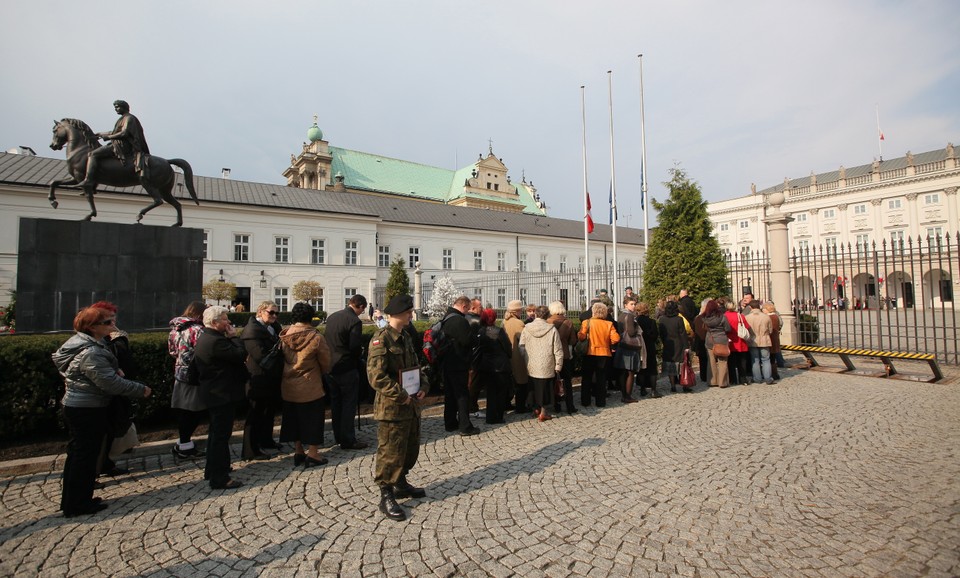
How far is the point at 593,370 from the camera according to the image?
775 centimetres

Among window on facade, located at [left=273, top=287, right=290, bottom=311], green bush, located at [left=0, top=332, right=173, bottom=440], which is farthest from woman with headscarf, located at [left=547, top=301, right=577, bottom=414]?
window on facade, located at [left=273, top=287, right=290, bottom=311]

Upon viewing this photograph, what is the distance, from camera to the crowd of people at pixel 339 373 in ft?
12.4

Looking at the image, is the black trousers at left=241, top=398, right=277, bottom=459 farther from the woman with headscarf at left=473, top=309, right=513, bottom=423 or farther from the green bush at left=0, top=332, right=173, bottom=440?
the woman with headscarf at left=473, top=309, right=513, bottom=423

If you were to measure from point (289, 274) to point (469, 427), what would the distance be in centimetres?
2986

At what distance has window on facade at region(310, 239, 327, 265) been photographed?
111 feet

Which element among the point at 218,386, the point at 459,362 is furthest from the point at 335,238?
the point at 218,386

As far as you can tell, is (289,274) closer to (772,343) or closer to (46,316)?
(46,316)

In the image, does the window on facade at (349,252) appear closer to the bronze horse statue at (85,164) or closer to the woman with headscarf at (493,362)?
the bronze horse statue at (85,164)

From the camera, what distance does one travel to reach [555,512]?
12.1 ft

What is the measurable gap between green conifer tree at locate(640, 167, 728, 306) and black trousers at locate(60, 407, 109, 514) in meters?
12.5

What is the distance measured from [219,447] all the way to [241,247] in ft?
101

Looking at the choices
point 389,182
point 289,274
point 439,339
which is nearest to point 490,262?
point 289,274

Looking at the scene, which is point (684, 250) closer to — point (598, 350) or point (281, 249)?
point (598, 350)

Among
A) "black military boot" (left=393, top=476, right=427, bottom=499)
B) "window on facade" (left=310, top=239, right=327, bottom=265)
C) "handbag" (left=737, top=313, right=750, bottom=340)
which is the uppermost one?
"window on facade" (left=310, top=239, right=327, bottom=265)
